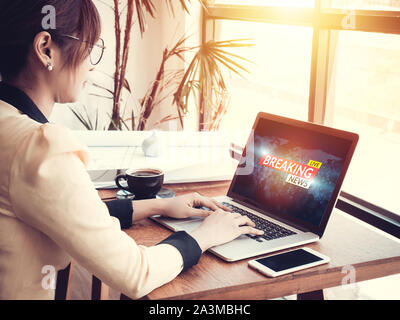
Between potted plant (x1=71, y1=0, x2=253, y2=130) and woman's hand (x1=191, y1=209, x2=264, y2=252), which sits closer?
woman's hand (x1=191, y1=209, x2=264, y2=252)

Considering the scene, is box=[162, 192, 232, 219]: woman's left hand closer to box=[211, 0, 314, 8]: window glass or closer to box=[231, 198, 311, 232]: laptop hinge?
box=[231, 198, 311, 232]: laptop hinge

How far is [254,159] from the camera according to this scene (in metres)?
1.35

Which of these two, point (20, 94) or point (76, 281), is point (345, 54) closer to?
point (20, 94)

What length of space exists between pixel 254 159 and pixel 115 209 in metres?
0.43

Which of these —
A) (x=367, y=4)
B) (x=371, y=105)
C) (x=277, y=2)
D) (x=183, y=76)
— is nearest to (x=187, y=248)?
(x=367, y=4)

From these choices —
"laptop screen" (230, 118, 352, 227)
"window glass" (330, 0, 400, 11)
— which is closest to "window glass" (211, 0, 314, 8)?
"window glass" (330, 0, 400, 11)

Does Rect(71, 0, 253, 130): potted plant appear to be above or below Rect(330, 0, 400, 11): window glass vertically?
below

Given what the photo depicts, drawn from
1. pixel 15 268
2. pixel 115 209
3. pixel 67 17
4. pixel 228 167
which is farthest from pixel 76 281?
pixel 67 17

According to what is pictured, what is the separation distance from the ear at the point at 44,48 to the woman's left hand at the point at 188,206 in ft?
1.60

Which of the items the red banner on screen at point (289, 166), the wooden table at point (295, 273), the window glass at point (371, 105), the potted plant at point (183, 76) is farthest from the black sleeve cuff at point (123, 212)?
the potted plant at point (183, 76)

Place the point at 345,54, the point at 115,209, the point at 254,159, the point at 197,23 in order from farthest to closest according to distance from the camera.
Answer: the point at 197,23, the point at 345,54, the point at 254,159, the point at 115,209

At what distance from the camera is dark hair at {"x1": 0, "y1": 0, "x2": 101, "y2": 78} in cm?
86

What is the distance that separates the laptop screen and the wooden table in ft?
0.35

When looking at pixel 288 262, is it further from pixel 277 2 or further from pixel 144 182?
pixel 277 2
